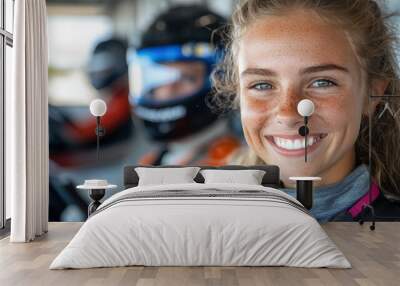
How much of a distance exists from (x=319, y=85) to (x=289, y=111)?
1.54 feet

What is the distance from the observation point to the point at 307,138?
732cm

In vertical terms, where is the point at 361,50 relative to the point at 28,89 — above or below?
above

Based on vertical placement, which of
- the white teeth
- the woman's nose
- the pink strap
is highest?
the woman's nose

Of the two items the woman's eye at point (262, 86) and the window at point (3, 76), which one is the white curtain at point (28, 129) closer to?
the window at point (3, 76)

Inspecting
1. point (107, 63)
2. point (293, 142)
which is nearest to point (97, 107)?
point (107, 63)

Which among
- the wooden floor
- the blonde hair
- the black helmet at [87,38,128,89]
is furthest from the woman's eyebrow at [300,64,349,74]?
the wooden floor

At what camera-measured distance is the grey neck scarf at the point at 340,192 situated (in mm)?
7445

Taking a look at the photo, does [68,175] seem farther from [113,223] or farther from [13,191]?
[113,223]

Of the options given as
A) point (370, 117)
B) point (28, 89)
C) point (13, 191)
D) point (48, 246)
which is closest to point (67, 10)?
point (28, 89)

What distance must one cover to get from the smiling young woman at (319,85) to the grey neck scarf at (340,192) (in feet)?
0.04

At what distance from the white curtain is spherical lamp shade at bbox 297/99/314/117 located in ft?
9.34

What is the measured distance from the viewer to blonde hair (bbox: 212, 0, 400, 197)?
7.29 meters

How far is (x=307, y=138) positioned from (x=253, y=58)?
117 centimetres

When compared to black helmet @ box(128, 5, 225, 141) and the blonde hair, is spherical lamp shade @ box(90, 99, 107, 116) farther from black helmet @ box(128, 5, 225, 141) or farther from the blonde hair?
the blonde hair
